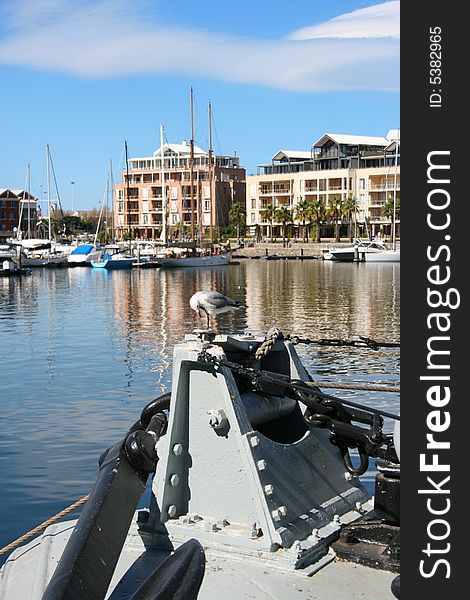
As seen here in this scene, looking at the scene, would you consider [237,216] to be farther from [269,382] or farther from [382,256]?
[269,382]

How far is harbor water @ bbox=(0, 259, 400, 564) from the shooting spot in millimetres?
14430

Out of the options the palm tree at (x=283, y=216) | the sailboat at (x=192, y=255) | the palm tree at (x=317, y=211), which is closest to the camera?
the sailboat at (x=192, y=255)

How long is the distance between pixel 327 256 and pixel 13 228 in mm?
64994

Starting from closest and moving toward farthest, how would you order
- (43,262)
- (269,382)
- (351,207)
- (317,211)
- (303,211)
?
1. (269,382)
2. (43,262)
3. (351,207)
4. (317,211)
5. (303,211)

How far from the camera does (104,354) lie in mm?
28750

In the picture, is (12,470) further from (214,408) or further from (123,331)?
(123,331)

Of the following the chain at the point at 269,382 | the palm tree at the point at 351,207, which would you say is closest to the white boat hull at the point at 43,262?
the palm tree at the point at 351,207

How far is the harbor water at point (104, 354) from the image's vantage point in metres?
14.4

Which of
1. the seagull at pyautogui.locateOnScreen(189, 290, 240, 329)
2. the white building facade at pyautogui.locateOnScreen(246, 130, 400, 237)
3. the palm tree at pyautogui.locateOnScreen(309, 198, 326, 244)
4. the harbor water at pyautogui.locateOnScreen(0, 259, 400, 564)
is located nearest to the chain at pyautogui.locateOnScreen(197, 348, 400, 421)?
the seagull at pyautogui.locateOnScreen(189, 290, 240, 329)

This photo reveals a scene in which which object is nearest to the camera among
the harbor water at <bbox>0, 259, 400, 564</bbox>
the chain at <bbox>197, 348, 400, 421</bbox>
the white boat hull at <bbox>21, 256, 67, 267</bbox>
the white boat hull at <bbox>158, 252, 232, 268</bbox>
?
the chain at <bbox>197, 348, 400, 421</bbox>

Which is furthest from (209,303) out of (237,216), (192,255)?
(237,216)

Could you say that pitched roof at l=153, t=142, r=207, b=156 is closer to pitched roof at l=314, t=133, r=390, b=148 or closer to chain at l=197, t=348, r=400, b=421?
pitched roof at l=314, t=133, r=390, b=148

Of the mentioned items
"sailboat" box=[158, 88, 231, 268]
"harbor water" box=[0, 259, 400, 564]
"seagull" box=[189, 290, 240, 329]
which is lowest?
"harbor water" box=[0, 259, 400, 564]

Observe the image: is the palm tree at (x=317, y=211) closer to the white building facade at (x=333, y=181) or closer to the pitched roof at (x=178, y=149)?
the white building facade at (x=333, y=181)
